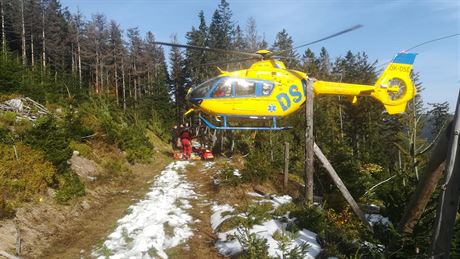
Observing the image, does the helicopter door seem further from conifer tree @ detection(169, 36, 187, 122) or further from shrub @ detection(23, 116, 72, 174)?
conifer tree @ detection(169, 36, 187, 122)

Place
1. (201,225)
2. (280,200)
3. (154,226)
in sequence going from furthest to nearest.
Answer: (280,200) < (201,225) < (154,226)

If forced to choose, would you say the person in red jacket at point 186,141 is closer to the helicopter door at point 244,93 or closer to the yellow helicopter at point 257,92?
the yellow helicopter at point 257,92

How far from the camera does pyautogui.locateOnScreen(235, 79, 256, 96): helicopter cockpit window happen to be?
40.9 ft

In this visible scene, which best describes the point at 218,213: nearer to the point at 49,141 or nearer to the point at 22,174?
the point at 22,174

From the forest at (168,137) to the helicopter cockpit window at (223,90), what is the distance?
2554 mm

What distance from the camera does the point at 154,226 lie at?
29.1 feet

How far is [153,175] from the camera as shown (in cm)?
1611

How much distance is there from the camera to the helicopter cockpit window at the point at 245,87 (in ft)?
40.9

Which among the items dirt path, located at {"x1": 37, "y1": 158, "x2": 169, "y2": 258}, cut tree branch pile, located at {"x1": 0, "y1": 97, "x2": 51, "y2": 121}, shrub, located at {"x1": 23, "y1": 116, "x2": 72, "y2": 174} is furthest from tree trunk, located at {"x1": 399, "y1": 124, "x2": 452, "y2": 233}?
cut tree branch pile, located at {"x1": 0, "y1": 97, "x2": 51, "y2": 121}

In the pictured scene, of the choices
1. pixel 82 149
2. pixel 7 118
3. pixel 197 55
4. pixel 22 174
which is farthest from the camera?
pixel 197 55

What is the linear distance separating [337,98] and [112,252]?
3017 cm

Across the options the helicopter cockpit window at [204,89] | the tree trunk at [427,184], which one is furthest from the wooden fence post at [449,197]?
the helicopter cockpit window at [204,89]

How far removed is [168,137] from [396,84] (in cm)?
2608

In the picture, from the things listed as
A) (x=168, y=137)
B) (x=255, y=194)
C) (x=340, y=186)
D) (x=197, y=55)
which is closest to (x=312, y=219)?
(x=340, y=186)
